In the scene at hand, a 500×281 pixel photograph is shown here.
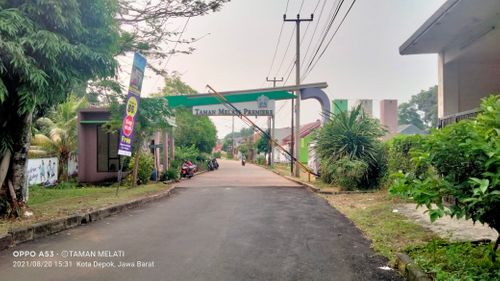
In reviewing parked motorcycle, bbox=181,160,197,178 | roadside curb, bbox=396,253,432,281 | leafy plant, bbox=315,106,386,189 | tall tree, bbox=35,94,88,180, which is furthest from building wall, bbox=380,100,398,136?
roadside curb, bbox=396,253,432,281

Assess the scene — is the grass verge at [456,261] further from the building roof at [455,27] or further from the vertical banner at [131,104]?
the vertical banner at [131,104]

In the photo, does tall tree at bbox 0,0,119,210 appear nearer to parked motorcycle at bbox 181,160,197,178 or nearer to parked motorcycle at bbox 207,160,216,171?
parked motorcycle at bbox 181,160,197,178

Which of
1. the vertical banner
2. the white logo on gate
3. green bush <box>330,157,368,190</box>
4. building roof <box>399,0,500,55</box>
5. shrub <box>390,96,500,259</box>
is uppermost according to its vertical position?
the white logo on gate

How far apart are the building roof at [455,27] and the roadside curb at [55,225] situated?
8.68 m

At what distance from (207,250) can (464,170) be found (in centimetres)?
388

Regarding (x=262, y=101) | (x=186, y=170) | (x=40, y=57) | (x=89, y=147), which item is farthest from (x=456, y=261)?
(x=186, y=170)

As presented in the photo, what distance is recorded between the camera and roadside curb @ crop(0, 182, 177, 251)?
684cm

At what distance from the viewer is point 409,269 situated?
5059 millimetres

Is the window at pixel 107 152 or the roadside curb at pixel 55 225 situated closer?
the roadside curb at pixel 55 225

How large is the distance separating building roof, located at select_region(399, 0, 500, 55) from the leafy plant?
21.2 ft

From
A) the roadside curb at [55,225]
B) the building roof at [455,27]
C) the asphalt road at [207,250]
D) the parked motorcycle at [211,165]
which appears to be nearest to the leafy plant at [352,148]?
the building roof at [455,27]

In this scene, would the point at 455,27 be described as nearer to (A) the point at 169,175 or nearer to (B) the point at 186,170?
(A) the point at 169,175

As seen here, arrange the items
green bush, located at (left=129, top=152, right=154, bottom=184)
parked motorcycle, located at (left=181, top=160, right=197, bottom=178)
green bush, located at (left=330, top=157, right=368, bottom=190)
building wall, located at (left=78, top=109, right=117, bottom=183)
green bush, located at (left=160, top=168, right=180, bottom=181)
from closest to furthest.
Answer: green bush, located at (left=330, top=157, right=368, bottom=190)
green bush, located at (left=129, top=152, right=154, bottom=184)
building wall, located at (left=78, top=109, right=117, bottom=183)
green bush, located at (left=160, top=168, right=180, bottom=181)
parked motorcycle, located at (left=181, top=160, right=197, bottom=178)

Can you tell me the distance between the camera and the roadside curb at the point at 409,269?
4695 mm
